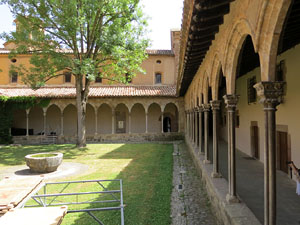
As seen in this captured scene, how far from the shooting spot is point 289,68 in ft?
A: 21.9

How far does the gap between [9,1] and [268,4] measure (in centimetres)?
1709

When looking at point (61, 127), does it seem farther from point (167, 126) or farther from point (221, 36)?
point (221, 36)

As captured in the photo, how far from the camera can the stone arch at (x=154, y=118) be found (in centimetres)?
2447

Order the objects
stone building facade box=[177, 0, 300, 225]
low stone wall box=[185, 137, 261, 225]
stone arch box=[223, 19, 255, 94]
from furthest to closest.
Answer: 1. stone arch box=[223, 19, 255, 94]
2. low stone wall box=[185, 137, 261, 225]
3. stone building facade box=[177, 0, 300, 225]

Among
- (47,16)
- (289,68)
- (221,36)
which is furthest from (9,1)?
(289,68)

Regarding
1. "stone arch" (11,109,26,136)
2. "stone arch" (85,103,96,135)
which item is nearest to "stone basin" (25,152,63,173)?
"stone arch" (85,103,96,135)

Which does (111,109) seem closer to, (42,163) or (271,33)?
(42,163)

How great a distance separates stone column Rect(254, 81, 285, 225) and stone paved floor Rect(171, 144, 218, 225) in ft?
A: 6.83

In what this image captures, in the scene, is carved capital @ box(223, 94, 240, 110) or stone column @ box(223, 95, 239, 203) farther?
carved capital @ box(223, 94, 240, 110)

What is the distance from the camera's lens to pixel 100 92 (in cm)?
2261

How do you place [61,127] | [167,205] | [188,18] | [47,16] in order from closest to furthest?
[188,18] < [167,205] < [47,16] < [61,127]

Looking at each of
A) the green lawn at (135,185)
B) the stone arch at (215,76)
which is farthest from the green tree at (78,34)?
the stone arch at (215,76)

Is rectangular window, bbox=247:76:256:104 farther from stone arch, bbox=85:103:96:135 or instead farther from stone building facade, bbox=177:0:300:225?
stone arch, bbox=85:103:96:135

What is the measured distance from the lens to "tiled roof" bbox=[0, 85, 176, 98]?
854 inches
